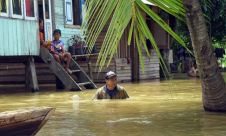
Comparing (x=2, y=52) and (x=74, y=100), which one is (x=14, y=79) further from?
(x=74, y=100)

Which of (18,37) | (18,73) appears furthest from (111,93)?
(18,73)

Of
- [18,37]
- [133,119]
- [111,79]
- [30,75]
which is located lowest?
[133,119]

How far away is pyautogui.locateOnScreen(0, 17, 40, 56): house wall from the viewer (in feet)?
45.4

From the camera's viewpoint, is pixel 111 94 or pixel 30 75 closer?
pixel 111 94

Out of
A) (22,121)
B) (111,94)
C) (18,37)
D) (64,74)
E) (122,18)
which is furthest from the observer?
(64,74)

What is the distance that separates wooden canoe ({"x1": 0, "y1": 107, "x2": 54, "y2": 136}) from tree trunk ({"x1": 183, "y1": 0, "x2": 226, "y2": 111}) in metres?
2.54

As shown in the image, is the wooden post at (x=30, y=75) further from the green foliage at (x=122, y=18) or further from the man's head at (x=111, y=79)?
the green foliage at (x=122, y=18)

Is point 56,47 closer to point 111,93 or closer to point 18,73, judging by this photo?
point 18,73

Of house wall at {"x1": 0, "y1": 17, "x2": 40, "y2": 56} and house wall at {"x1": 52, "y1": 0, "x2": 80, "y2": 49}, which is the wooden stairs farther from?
house wall at {"x1": 52, "y1": 0, "x2": 80, "y2": 49}

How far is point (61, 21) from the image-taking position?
18203mm

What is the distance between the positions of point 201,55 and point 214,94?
768 mm

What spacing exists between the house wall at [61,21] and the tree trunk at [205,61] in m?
10.6

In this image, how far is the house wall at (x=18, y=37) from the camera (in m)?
13.9

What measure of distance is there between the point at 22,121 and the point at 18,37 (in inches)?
384
